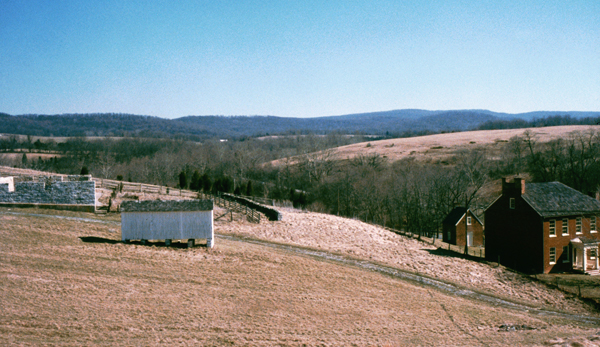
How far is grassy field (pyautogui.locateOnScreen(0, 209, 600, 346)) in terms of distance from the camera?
52.4ft

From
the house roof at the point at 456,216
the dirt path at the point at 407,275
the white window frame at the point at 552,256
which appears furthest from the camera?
the house roof at the point at 456,216

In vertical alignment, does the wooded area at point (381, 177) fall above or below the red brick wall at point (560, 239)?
above

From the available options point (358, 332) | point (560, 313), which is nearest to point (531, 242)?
point (560, 313)

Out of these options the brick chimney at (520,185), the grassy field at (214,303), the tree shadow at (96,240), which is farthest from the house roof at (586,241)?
the tree shadow at (96,240)

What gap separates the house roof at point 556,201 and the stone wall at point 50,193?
34702 millimetres

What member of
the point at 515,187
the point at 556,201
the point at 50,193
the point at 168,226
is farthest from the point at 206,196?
the point at 556,201

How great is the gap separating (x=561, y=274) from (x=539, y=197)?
6.16m

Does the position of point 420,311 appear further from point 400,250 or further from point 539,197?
point 539,197

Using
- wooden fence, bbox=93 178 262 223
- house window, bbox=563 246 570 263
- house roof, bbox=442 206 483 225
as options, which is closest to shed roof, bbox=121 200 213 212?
wooden fence, bbox=93 178 262 223

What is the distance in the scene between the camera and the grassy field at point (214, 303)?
1596cm

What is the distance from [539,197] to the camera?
35.8m

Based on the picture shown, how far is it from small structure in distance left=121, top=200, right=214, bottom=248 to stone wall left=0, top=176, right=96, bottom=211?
8.94 m

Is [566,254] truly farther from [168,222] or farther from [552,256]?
[168,222]

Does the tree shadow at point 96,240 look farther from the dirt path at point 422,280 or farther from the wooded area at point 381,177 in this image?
the wooded area at point 381,177
